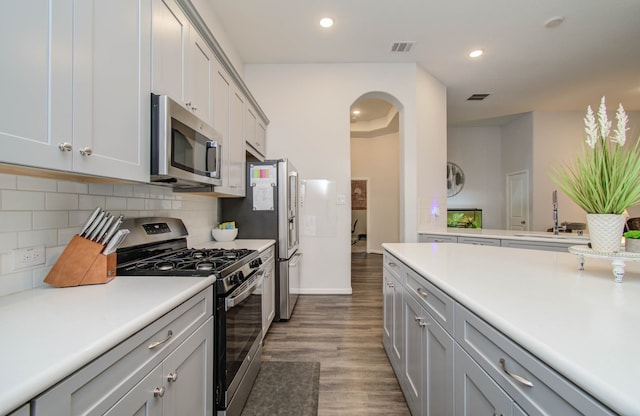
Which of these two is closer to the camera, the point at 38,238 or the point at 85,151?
the point at 85,151

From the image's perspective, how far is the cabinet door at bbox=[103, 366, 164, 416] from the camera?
74 cm

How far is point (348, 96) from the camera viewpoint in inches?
152

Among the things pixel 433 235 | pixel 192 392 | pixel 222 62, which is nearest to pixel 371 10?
pixel 222 62

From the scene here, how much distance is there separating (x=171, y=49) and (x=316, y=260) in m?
2.91

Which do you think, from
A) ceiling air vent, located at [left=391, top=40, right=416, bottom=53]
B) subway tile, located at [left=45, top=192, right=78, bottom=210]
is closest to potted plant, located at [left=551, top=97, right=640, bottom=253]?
subway tile, located at [left=45, top=192, right=78, bottom=210]

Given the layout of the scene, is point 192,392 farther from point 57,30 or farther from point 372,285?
point 372,285

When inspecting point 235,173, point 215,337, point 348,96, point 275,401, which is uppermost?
point 348,96

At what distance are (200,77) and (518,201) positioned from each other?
22.4 feet

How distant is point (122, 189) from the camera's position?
158 cm

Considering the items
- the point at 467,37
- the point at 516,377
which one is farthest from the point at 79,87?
the point at 467,37

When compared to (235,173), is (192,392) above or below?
below

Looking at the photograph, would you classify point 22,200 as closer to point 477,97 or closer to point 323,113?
point 323,113

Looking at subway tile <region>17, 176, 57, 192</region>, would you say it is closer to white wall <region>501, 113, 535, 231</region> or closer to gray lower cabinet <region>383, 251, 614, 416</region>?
gray lower cabinet <region>383, 251, 614, 416</region>

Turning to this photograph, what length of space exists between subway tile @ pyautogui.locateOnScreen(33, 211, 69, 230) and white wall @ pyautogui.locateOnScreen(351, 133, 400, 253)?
21.1ft
